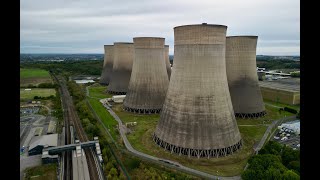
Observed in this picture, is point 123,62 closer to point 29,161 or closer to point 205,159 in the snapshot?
point 29,161

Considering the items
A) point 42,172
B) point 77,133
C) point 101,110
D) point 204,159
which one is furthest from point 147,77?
point 42,172

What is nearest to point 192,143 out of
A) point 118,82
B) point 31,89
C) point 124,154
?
point 124,154

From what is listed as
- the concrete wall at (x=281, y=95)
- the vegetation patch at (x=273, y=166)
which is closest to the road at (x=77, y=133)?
the vegetation patch at (x=273, y=166)

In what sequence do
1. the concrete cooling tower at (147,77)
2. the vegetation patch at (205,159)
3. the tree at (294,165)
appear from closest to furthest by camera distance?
the tree at (294,165) → the vegetation patch at (205,159) → the concrete cooling tower at (147,77)

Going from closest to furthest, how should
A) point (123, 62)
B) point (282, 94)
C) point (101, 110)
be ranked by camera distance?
1. point (101, 110)
2. point (282, 94)
3. point (123, 62)

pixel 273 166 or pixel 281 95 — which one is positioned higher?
pixel 281 95

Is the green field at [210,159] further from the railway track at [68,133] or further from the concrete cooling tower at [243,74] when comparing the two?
the railway track at [68,133]
